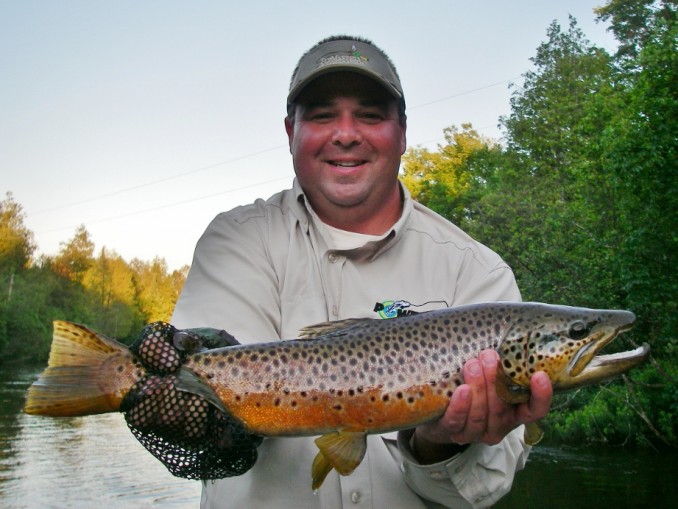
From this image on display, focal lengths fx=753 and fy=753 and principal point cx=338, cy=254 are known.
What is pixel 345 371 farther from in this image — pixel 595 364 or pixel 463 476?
pixel 595 364

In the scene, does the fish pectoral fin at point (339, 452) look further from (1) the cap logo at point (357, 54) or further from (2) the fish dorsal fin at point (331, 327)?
(1) the cap logo at point (357, 54)

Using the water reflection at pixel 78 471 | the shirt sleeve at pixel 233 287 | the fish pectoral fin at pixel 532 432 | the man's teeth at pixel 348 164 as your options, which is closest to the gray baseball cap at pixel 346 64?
the man's teeth at pixel 348 164

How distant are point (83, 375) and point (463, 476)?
1.65 metres

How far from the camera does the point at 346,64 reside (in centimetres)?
388

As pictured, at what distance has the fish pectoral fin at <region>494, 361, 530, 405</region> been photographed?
305 centimetres

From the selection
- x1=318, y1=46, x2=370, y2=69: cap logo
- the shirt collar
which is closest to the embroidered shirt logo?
the shirt collar

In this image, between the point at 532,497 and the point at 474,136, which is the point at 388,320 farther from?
the point at 474,136

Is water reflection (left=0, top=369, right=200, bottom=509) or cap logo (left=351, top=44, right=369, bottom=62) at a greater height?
cap logo (left=351, top=44, right=369, bottom=62)

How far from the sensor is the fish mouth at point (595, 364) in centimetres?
311

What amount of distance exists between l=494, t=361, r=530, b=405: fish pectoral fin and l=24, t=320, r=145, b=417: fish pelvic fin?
143cm

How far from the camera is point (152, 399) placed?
294 cm

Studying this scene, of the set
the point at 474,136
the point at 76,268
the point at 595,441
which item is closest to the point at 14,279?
the point at 76,268

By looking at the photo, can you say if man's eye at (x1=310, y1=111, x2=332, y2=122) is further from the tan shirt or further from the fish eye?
the fish eye

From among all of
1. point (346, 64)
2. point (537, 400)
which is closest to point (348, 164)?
point (346, 64)
